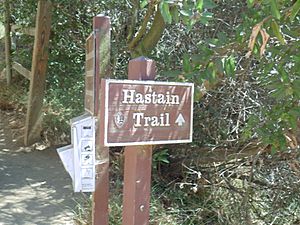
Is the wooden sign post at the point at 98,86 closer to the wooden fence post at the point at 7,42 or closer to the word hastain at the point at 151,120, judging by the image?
the word hastain at the point at 151,120

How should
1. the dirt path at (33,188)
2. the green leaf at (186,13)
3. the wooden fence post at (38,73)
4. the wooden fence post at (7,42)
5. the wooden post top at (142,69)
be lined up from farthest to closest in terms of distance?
1. the wooden fence post at (7,42)
2. the wooden fence post at (38,73)
3. the dirt path at (33,188)
4. the wooden post top at (142,69)
5. the green leaf at (186,13)

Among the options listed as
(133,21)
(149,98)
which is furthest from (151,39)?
(149,98)

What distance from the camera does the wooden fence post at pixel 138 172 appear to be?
6.84ft

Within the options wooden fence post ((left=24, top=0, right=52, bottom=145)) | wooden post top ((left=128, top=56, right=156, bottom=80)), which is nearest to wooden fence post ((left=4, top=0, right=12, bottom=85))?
wooden fence post ((left=24, top=0, right=52, bottom=145))

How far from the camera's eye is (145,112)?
2.01 m

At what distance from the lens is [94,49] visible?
243 cm

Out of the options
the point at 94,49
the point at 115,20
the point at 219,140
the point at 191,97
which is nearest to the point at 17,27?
the point at 115,20

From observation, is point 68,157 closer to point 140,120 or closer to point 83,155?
point 83,155

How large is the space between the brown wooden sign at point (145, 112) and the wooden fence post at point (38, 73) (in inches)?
140

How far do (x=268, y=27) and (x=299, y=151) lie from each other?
1657 mm

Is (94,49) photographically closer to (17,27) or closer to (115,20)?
(115,20)

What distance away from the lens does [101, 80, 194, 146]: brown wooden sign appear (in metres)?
1.94

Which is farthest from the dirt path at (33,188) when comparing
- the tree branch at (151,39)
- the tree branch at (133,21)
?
the tree branch at (133,21)

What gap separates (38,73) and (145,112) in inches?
150
